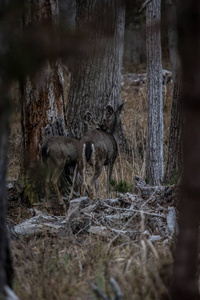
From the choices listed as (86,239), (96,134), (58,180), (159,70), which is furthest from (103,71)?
(86,239)

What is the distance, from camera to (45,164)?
303 inches

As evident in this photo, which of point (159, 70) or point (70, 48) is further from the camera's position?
point (159, 70)

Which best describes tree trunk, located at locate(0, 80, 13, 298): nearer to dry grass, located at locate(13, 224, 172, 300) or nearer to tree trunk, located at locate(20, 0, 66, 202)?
dry grass, located at locate(13, 224, 172, 300)

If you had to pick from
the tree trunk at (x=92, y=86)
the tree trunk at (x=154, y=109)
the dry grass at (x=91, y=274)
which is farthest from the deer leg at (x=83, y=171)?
the dry grass at (x=91, y=274)

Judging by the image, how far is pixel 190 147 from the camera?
2.18 m

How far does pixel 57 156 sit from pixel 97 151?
850 millimetres

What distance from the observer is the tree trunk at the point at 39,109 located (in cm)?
735

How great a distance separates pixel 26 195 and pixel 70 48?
545cm

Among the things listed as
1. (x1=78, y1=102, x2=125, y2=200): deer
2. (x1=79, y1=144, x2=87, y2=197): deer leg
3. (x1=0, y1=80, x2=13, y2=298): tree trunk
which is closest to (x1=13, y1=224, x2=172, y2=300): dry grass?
(x1=0, y1=80, x2=13, y2=298): tree trunk

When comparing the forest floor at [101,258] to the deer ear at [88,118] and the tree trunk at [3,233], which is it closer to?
the tree trunk at [3,233]

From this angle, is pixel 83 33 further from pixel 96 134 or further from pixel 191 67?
pixel 96 134

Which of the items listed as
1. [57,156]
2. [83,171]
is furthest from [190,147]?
[83,171]

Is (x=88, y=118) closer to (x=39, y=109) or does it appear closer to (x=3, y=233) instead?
(x=39, y=109)

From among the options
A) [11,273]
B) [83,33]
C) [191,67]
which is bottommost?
[11,273]
